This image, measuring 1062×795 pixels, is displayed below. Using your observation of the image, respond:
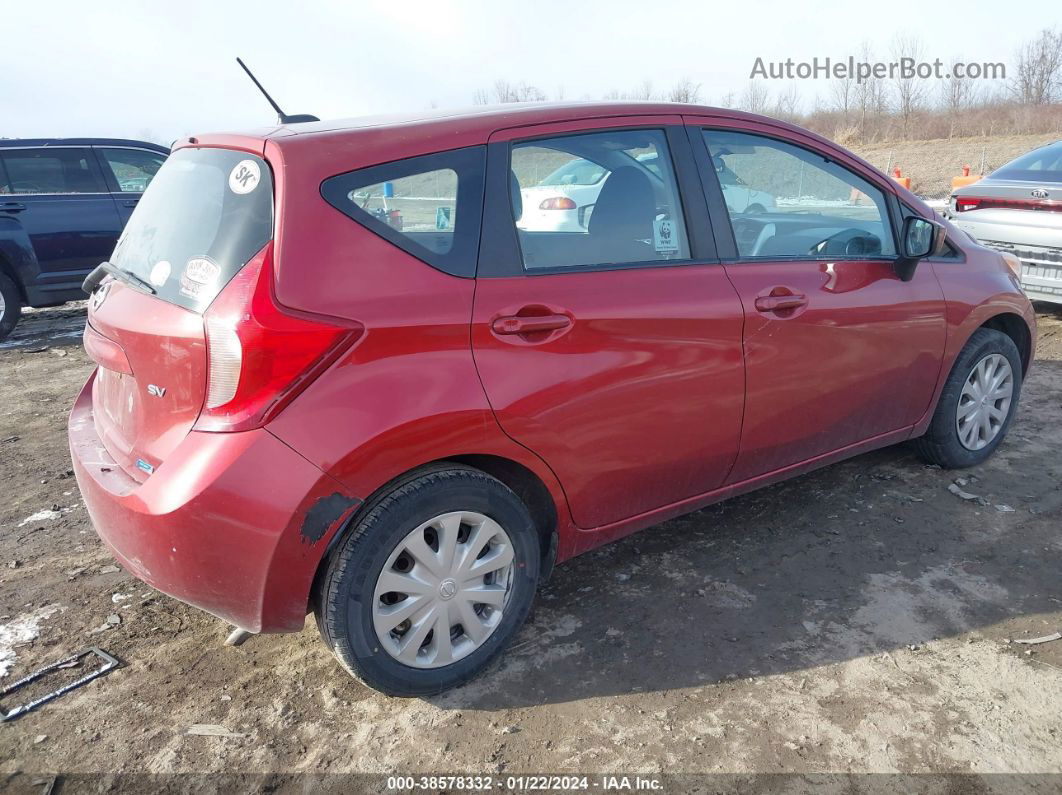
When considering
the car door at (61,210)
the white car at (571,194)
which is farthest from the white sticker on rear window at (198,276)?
the car door at (61,210)

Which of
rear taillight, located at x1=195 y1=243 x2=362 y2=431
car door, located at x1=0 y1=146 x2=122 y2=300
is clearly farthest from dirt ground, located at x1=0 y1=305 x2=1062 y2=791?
car door, located at x1=0 y1=146 x2=122 y2=300

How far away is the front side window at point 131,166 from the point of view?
9016 millimetres

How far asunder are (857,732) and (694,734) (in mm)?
478

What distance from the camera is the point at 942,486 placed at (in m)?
4.16

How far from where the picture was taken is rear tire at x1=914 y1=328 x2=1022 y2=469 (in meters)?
4.12

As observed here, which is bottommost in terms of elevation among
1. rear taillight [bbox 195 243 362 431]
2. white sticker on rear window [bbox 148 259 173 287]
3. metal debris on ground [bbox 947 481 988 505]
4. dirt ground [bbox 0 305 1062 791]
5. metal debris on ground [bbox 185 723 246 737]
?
metal debris on ground [bbox 947 481 988 505]

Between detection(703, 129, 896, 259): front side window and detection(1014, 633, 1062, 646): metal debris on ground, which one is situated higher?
detection(703, 129, 896, 259): front side window

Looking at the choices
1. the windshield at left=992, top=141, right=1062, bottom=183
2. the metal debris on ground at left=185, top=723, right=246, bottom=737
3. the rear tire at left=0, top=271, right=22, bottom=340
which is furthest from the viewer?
the rear tire at left=0, top=271, right=22, bottom=340

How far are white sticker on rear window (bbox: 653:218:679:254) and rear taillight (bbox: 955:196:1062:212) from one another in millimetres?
4970

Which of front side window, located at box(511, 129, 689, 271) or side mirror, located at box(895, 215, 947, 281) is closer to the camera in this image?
front side window, located at box(511, 129, 689, 271)

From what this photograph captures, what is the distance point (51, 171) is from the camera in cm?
864

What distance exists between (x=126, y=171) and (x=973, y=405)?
8575 mm

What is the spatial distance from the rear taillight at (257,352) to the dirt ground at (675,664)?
1030 mm

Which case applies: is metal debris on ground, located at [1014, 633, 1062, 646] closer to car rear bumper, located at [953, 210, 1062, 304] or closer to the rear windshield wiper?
the rear windshield wiper
